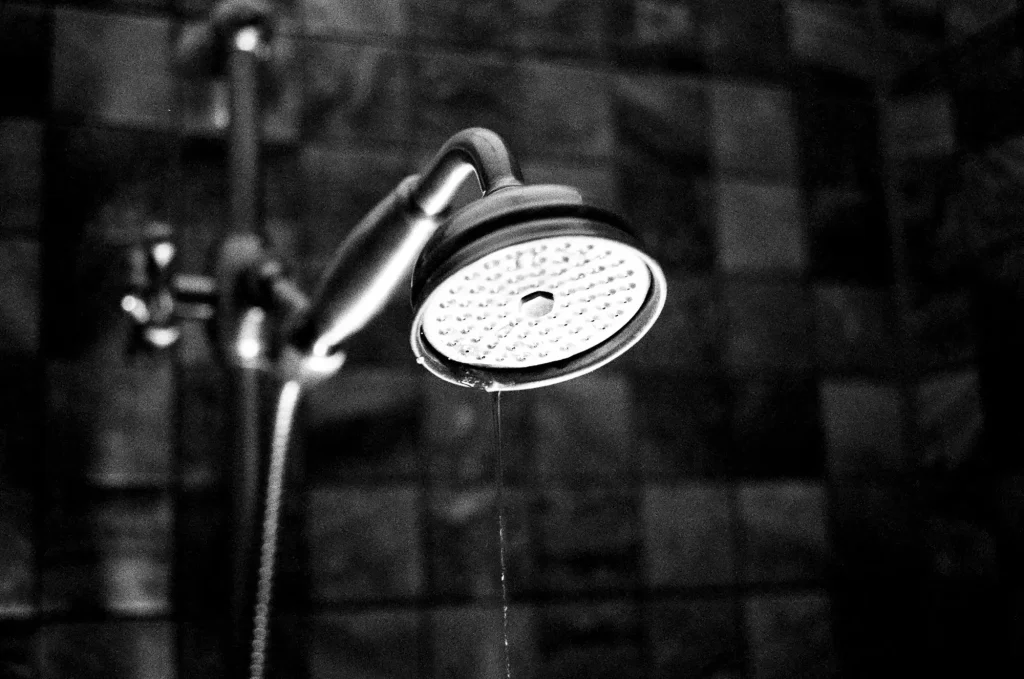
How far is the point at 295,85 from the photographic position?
3.39 ft

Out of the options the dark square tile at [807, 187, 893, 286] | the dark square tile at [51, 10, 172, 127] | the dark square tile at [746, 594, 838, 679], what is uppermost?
the dark square tile at [51, 10, 172, 127]

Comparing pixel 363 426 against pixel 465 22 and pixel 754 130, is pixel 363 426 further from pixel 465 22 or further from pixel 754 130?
pixel 754 130

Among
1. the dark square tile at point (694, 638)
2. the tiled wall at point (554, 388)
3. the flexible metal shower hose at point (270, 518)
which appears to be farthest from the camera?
the dark square tile at point (694, 638)

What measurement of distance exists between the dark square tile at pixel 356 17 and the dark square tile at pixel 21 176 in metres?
0.27

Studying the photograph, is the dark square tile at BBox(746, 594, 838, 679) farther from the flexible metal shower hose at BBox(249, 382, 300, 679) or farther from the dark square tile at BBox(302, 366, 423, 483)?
the flexible metal shower hose at BBox(249, 382, 300, 679)

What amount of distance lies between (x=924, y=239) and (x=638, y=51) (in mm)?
377

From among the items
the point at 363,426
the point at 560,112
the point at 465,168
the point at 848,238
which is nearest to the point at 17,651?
the point at 363,426

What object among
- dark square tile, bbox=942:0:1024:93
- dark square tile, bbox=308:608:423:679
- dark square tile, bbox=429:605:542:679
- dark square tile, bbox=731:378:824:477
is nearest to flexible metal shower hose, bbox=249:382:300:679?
dark square tile, bbox=308:608:423:679

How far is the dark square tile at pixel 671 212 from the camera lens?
1.12 metres

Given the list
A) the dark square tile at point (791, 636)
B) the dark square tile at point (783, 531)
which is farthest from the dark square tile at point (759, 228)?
the dark square tile at point (791, 636)

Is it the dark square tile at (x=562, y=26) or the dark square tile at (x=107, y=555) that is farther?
the dark square tile at (x=562, y=26)

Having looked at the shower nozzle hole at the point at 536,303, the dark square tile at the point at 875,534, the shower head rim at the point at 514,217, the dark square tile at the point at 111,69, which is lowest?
the dark square tile at the point at 875,534

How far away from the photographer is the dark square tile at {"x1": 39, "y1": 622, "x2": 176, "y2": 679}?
2.87 ft

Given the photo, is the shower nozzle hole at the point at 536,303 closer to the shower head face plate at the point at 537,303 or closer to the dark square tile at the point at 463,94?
the shower head face plate at the point at 537,303
